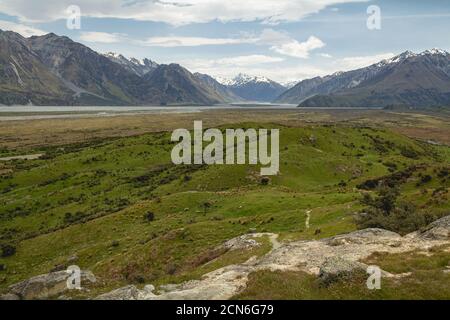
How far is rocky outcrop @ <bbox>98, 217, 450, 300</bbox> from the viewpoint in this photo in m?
23.4

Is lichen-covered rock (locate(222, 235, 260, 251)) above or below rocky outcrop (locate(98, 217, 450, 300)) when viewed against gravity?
below

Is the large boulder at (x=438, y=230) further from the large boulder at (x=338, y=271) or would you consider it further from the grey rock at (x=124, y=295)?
the grey rock at (x=124, y=295)

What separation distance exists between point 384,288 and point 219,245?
2085 cm

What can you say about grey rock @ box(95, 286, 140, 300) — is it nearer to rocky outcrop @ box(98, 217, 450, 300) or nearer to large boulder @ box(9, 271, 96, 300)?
rocky outcrop @ box(98, 217, 450, 300)

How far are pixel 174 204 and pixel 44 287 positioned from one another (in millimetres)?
34980

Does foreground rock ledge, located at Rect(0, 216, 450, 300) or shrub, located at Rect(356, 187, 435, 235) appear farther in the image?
shrub, located at Rect(356, 187, 435, 235)

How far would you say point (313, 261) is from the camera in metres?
29.1

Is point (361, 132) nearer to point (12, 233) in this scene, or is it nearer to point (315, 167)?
point (315, 167)

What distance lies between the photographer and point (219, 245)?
4072 cm

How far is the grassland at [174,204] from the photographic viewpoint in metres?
39.4

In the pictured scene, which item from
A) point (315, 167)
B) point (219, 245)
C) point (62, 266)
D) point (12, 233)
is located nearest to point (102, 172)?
point (12, 233)

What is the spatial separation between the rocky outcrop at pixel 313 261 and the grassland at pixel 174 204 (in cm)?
143

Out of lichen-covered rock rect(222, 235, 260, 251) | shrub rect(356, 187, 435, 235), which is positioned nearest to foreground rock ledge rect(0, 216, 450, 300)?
lichen-covered rock rect(222, 235, 260, 251)

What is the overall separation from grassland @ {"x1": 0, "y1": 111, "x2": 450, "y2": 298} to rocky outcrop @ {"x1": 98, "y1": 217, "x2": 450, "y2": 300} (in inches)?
56.2
